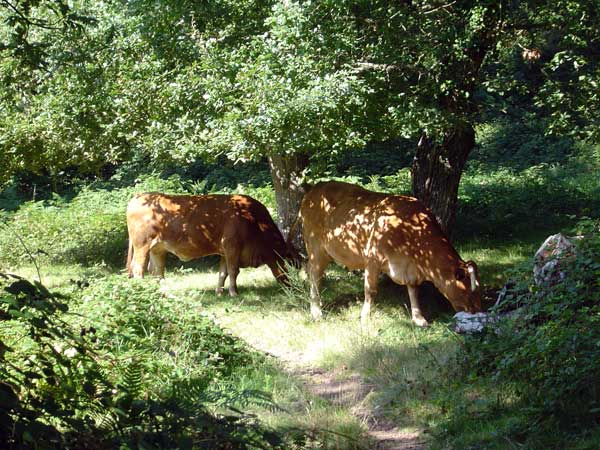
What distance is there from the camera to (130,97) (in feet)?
40.6

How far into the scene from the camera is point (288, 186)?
14.2 metres

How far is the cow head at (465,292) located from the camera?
10.9m

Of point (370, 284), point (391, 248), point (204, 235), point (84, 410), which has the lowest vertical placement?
point (370, 284)

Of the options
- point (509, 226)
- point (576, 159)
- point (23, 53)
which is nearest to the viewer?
point (23, 53)

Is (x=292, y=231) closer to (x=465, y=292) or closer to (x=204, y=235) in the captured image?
(x=204, y=235)

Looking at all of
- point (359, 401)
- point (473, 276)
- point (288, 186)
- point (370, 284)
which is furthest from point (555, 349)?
point (288, 186)

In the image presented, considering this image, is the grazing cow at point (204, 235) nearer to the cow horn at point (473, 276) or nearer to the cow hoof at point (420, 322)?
the cow hoof at point (420, 322)

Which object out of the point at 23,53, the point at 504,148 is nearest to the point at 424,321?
the point at 23,53

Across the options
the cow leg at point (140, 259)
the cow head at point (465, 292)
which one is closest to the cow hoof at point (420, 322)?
the cow head at point (465, 292)

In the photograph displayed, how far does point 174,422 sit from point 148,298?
5.32 metres

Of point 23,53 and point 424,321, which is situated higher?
point 23,53

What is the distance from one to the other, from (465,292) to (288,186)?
14.4 ft

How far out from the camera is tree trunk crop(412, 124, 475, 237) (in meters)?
12.5

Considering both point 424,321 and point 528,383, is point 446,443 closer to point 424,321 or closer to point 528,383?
point 528,383
